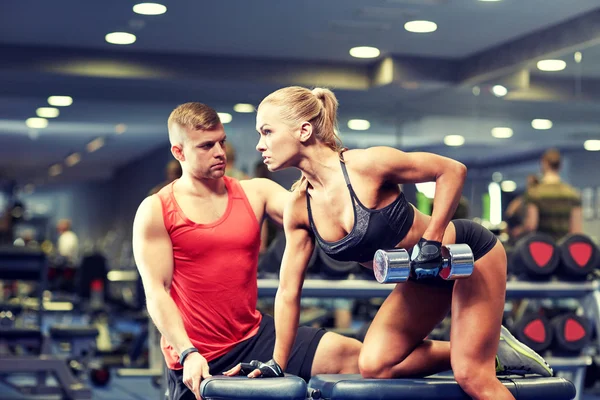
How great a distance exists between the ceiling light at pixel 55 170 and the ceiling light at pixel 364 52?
11138 millimetres

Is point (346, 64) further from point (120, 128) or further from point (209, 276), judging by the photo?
point (209, 276)

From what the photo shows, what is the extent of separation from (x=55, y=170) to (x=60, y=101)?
10.4 meters

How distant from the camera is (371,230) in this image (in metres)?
2.37

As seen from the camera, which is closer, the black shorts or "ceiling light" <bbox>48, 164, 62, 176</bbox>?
the black shorts

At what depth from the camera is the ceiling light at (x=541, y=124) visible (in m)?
6.86

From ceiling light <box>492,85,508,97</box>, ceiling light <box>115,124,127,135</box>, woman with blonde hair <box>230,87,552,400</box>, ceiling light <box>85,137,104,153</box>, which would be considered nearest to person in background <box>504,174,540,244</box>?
ceiling light <box>492,85,508,97</box>

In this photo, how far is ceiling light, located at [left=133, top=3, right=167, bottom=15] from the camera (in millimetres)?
5680

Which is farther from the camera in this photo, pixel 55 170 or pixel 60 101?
pixel 55 170

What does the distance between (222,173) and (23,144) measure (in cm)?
1064

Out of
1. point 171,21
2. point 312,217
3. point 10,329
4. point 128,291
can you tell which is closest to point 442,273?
point 312,217

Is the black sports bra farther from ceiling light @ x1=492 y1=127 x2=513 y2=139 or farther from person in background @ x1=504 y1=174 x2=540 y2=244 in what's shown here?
ceiling light @ x1=492 y1=127 x2=513 y2=139

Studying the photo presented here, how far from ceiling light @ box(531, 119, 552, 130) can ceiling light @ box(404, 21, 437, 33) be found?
128 centimetres

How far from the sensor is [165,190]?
270 cm

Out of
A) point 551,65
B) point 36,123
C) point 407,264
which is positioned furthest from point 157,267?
point 36,123
